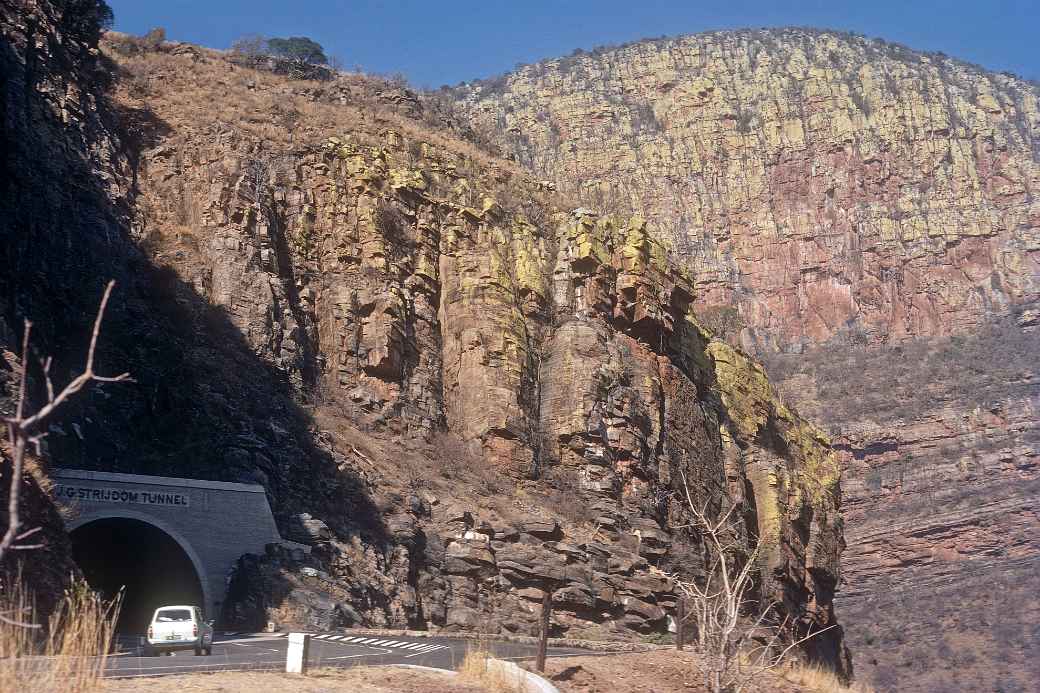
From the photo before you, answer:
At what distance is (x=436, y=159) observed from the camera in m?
51.9

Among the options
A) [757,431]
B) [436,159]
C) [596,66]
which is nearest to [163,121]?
[436,159]

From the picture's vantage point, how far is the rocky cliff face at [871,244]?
341 feet

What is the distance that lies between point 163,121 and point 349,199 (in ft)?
30.8

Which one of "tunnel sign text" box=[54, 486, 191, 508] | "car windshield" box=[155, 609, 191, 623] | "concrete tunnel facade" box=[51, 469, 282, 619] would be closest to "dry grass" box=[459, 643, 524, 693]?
"car windshield" box=[155, 609, 191, 623]

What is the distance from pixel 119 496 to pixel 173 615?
8.39m

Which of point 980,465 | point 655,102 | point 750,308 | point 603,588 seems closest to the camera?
point 603,588

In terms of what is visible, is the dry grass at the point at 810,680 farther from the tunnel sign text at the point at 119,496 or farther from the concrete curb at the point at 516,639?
the tunnel sign text at the point at 119,496

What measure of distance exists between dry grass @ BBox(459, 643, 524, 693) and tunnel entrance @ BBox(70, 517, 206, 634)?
48.3 ft

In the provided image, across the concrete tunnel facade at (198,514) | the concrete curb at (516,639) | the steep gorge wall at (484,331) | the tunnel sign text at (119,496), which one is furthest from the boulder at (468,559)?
the tunnel sign text at (119,496)

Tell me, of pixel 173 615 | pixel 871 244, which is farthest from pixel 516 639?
pixel 871 244

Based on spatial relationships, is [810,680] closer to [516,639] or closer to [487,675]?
[516,639]

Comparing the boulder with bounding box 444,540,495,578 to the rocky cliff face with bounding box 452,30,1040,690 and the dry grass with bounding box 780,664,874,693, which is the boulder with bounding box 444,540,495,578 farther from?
the rocky cliff face with bounding box 452,30,1040,690

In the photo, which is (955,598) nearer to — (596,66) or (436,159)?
(436,159)

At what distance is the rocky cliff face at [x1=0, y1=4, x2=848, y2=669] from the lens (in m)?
33.9
